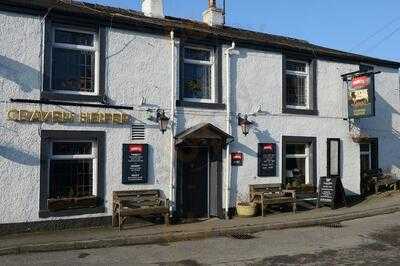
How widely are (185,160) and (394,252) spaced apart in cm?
621

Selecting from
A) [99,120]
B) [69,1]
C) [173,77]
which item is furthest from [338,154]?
[69,1]

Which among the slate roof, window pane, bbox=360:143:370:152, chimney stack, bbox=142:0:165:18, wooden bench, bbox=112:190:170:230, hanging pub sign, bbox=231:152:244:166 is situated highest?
chimney stack, bbox=142:0:165:18

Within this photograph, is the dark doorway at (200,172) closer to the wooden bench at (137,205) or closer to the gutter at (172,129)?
the gutter at (172,129)

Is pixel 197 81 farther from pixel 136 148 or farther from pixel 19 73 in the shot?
pixel 19 73

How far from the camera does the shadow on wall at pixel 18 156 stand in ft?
39.3

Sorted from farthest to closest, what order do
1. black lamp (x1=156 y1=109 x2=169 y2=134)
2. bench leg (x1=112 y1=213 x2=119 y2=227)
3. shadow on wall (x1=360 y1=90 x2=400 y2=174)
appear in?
shadow on wall (x1=360 y1=90 x2=400 y2=174)
black lamp (x1=156 y1=109 x2=169 y2=134)
bench leg (x1=112 y1=213 x2=119 y2=227)

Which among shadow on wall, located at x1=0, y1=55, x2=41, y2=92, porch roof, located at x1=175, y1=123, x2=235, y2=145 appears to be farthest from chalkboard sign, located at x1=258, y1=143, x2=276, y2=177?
shadow on wall, located at x1=0, y1=55, x2=41, y2=92

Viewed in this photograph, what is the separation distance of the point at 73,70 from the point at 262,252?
21.0 feet

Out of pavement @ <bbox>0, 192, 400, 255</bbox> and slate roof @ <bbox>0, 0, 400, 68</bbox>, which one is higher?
slate roof @ <bbox>0, 0, 400, 68</bbox>

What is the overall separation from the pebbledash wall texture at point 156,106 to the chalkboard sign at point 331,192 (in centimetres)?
55

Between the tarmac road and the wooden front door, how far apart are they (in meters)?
2.47

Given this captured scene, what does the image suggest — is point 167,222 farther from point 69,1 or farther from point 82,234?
point 69,1

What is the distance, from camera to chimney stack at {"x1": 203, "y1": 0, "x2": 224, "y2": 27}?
686 inches

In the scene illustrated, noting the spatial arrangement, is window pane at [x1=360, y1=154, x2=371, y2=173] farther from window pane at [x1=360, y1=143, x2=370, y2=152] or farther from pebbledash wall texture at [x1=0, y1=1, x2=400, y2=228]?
pebbledash wall texture at [x1=0, y1=1, x2=400, y2=228]
